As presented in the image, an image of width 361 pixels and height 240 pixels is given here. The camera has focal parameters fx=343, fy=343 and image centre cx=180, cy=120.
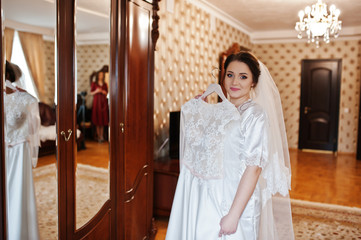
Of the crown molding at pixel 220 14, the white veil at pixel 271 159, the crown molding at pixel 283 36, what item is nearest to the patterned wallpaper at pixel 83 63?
the white veil at pixel 271 159

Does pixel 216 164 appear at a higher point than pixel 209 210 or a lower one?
higher

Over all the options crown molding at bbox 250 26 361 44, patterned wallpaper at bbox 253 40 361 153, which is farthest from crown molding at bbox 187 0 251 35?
patterned wallpaper at bbox 253 40 361 153

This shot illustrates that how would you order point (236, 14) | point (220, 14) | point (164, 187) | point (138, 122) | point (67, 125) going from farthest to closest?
1. point (236, 14)
2. point (220, 14)
3. point (164, 187)
4. point (138, 122)
5. point (67, 125)

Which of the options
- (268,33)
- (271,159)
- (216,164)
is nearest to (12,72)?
(216,164)

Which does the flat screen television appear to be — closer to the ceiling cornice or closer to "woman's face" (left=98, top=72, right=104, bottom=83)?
"woman's face" (left=98, top=72, right=104, bottom=83)

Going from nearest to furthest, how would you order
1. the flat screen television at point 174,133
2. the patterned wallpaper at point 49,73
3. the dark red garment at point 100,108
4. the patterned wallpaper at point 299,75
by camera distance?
the patterned wallpaper at point 49,73
the dark red garment at point 100,108
the flat screen television at point 174,133
the patterned wallpaper at point 299,75

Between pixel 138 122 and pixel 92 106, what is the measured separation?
0.59 meters

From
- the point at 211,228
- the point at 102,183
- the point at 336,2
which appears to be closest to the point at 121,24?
the point at 102,183

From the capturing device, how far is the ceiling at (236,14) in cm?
174

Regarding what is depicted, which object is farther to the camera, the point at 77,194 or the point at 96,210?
the point at 96,210

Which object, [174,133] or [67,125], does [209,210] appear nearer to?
[67,125]

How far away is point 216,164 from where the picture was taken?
174 centimetres

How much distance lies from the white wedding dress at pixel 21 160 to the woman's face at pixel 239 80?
3.38 ft

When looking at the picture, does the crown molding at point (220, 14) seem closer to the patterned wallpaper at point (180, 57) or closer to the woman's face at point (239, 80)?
the patterned wallpaper at point (180, 57)
